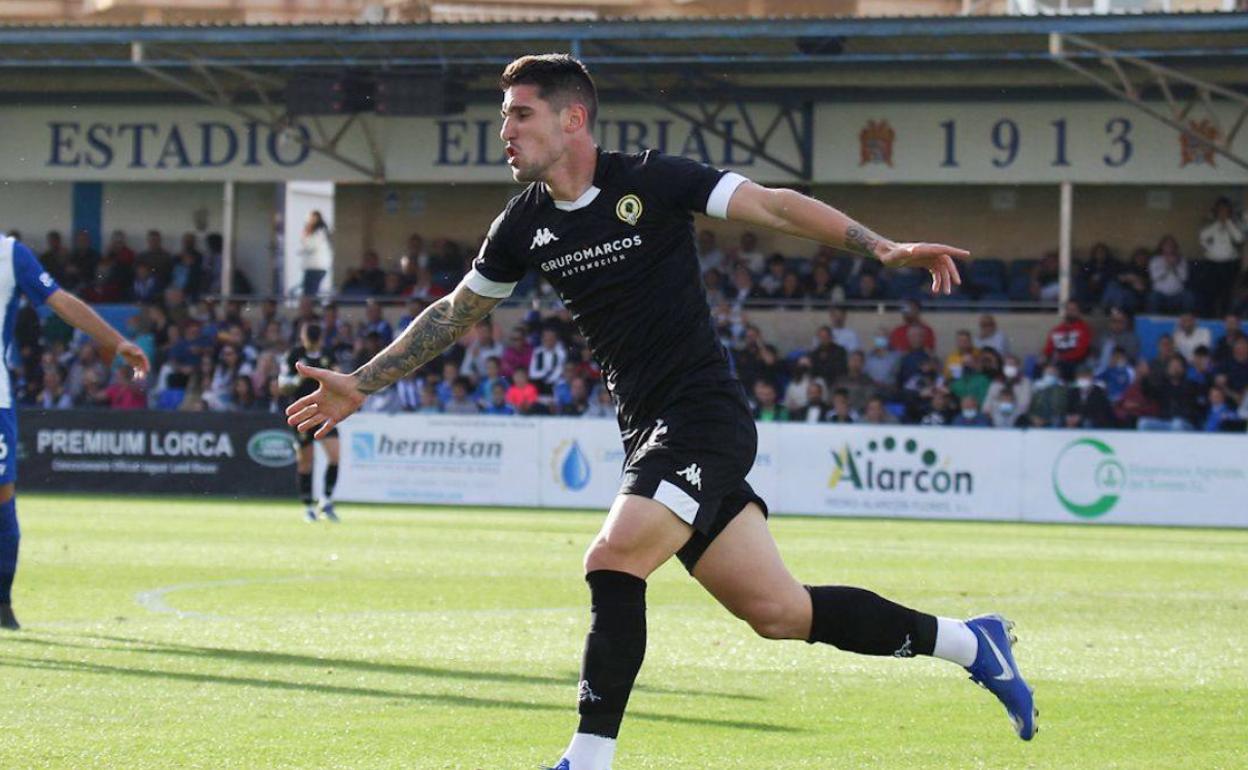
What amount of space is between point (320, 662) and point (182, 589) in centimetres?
419

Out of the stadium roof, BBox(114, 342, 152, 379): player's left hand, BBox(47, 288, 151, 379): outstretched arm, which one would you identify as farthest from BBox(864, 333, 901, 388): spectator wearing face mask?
BBox(114, 342, 152, 379): player's left hand

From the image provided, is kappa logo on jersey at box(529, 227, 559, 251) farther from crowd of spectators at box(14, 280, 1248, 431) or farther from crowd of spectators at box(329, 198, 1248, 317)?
crowd of spectators at box(329, 198, 1248, 317)

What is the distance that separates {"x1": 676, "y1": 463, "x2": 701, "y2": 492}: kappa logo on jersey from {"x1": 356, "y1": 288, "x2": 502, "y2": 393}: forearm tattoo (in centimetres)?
107

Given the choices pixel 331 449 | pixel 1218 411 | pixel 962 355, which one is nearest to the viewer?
pixel 331 449

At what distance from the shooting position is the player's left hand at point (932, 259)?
5430 mm

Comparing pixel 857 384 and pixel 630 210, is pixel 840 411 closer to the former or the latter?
pixel 857 384

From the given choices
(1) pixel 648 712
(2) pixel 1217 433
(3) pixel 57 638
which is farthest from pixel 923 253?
(2) pixel 1217 433

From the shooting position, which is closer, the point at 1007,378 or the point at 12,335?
the point at 12,335

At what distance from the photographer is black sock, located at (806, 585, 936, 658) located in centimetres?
607

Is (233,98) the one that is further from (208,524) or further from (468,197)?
(208,524)

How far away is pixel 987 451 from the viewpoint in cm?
2370

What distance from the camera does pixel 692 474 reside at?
576 centimetres

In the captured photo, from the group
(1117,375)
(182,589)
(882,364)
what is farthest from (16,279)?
(1117,375)

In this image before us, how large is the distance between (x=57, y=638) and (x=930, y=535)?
12118mm
